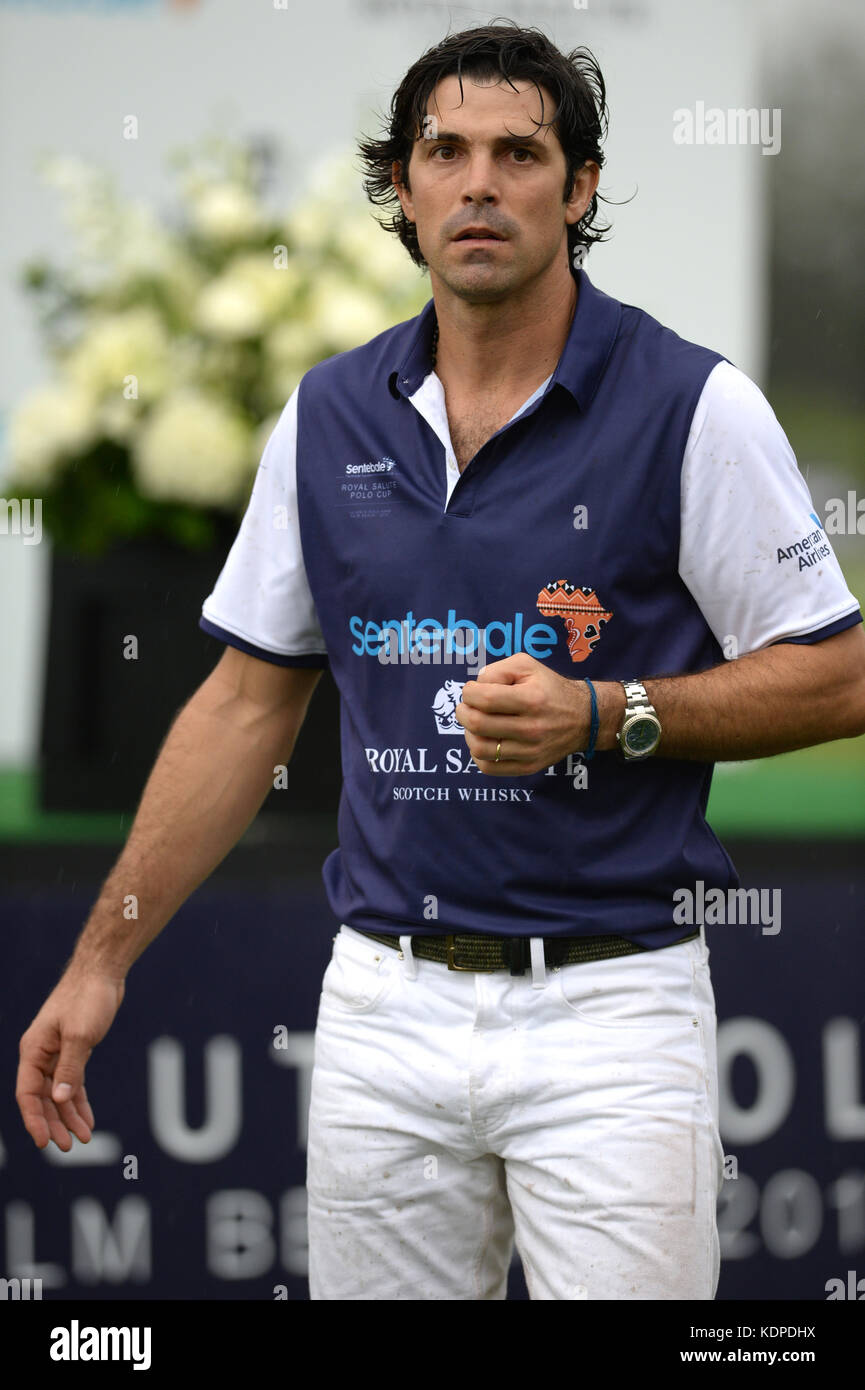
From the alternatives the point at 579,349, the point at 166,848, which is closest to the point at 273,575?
the point at 166,848

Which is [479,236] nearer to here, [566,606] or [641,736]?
[566,606]

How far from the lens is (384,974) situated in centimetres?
195

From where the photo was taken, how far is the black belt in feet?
6.13

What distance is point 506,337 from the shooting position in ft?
6.51

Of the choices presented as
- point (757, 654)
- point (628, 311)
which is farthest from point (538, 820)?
point (628, 311)

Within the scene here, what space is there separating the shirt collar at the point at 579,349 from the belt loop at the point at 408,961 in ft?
2.26

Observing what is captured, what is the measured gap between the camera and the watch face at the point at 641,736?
5.86 feet

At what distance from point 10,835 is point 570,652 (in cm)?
167

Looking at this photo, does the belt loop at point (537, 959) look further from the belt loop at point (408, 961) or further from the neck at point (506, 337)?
the neck at point (506, 337)

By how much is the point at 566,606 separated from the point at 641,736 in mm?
185

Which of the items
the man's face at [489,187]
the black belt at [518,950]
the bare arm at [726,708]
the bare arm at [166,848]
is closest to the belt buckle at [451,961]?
the black belt at [518,950]

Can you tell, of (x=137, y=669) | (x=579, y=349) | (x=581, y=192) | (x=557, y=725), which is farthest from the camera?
(x=137, y=669)

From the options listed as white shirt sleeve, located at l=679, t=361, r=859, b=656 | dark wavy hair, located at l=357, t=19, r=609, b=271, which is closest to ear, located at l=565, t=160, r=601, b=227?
dark wavy hair, located at l=357, t=19, r=609, b=271
